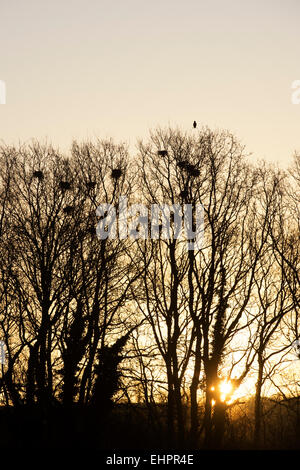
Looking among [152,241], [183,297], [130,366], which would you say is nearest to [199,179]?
[152,241]

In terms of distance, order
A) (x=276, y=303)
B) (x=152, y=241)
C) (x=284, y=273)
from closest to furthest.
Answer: (x=152, y=241), (x=284, y=273), (x=276, y=303)

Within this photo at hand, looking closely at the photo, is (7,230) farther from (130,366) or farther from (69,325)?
(130,366)

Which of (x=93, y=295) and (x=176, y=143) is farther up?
(x=176, y=143)

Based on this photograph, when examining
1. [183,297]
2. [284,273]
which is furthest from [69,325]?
[284,273]

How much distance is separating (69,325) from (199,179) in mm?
7589

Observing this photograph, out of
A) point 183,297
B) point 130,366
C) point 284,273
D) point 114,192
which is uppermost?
point 114,192

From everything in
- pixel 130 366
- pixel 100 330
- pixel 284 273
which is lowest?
pixel 130 366

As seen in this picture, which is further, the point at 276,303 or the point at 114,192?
the point at 276,303

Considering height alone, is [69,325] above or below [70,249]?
below

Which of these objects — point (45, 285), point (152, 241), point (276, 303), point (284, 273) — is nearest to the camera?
point (45, 285)

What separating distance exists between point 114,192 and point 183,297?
4.87 m

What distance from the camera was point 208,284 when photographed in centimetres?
1714

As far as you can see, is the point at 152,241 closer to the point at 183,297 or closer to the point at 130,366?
the point at 183,297

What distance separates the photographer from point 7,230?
17.1m
